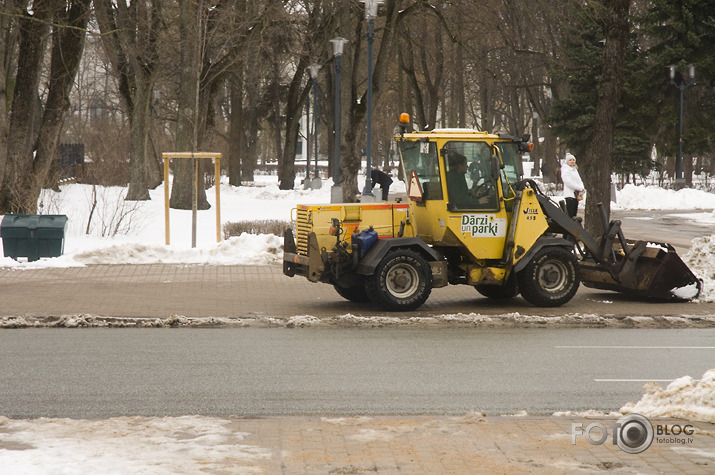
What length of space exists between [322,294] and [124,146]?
31.7 m

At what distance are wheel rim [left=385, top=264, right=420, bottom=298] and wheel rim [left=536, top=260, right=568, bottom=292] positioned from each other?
1795 mm

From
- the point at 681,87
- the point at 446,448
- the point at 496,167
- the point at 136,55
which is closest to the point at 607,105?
the point at 496,167

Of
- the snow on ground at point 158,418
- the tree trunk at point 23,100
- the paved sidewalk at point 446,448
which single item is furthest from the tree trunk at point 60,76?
the paved sidewalk at point 446,448

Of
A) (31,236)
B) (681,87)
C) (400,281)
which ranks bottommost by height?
(400,281)

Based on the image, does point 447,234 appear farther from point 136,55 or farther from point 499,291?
point 136,55

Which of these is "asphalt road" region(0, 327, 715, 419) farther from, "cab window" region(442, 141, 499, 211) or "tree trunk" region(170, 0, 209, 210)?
"tree trunk" region(170, 0, 209, 210)

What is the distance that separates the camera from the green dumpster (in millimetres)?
17141

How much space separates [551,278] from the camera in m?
13.1

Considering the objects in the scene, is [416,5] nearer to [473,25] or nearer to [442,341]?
[473,25]

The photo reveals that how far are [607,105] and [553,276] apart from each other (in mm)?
6800

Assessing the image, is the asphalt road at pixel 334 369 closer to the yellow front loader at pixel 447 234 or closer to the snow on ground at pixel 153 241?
the yellow front loader at pixel 447 234

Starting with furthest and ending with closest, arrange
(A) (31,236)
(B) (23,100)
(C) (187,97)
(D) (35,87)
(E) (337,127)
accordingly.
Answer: (E) (337,127) → (C) (187,97) → (D) (35,87) → (B) (23,100) → (A) (31,236)

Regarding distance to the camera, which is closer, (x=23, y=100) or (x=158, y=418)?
(x=158, y=418)

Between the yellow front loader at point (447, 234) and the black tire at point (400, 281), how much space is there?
13mm
